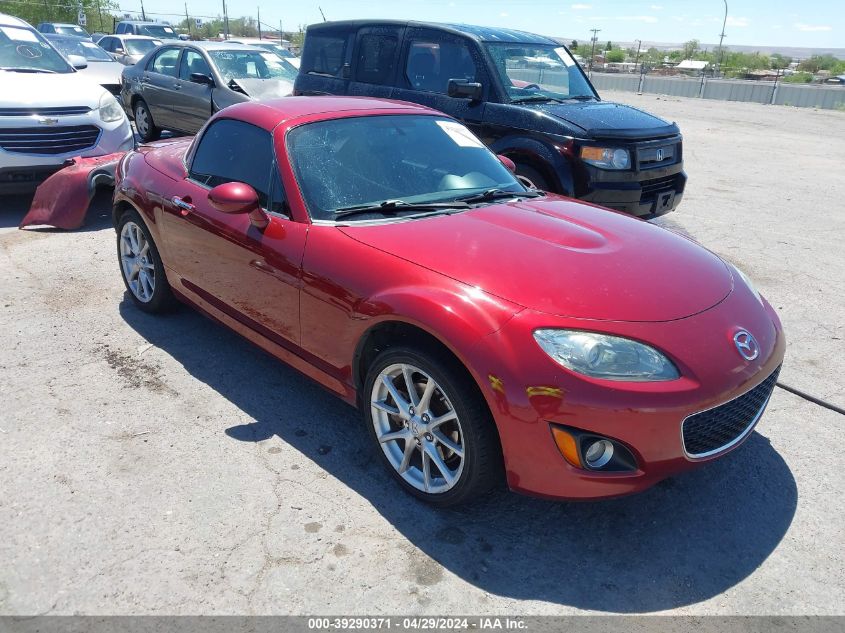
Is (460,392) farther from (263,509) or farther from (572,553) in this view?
(263,509)

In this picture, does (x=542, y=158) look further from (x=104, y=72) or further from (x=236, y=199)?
(x=104, y=72)

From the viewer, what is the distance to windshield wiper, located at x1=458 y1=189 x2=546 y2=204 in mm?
3699

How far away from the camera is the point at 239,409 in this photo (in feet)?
12.3

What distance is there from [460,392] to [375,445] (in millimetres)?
711

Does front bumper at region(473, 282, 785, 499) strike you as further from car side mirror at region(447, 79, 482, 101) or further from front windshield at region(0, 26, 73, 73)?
front windshield at region(0, 26, 73, 73)

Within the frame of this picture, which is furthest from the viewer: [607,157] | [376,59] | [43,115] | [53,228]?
[376,59]

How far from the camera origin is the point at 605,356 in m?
2.55

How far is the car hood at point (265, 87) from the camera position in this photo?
376 inches

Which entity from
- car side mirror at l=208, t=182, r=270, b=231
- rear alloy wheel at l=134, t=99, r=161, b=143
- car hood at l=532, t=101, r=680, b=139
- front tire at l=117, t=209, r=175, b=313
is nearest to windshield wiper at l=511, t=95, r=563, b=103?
car hood at l=532, t=101, r=680, b=139

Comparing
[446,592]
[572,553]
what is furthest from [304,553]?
[572,553]

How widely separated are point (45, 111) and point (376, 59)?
11.5 ft

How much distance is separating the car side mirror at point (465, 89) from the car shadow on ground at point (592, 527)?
3.95 m

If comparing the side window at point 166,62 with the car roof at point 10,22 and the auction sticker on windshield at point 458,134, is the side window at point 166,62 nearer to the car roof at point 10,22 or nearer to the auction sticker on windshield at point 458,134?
the car roof at point 10,22

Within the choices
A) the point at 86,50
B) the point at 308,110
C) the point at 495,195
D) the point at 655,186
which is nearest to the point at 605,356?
the point at 495,195
